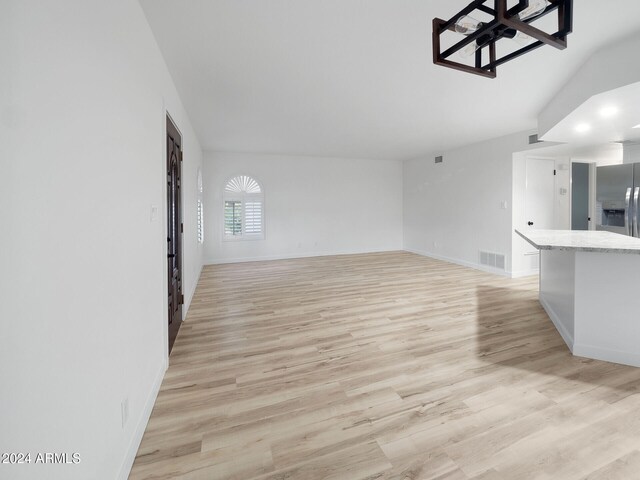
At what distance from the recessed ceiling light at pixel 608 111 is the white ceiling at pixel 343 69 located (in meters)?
0.52

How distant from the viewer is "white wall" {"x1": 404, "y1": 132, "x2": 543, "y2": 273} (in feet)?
19.1

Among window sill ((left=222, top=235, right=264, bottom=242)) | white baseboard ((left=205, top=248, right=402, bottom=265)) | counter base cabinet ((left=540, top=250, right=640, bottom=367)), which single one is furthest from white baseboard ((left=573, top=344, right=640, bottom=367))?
window sill ((left=222, top=235, right=264, bottom=242))

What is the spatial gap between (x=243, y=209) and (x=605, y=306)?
686cm

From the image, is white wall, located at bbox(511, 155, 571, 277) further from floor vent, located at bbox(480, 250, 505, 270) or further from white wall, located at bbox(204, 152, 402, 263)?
white wall, located at bbox(204, 152, 402, 263)

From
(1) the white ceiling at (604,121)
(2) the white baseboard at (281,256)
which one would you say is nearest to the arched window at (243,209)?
(2) the white baseboard at (281,256)

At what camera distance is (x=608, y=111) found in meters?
3.28

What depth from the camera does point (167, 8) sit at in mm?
2043

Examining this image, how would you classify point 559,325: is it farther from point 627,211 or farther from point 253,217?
point 253,217

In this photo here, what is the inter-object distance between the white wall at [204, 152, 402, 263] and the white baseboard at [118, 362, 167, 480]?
18.1ft

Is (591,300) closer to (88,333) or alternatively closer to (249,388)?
(249,388)

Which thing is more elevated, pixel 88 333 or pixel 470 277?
pixel 88 333

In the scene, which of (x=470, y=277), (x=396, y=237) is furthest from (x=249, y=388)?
(x=396, y=237)

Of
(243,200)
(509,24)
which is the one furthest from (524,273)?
(243,200)

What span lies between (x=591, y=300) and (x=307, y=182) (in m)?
6.58
